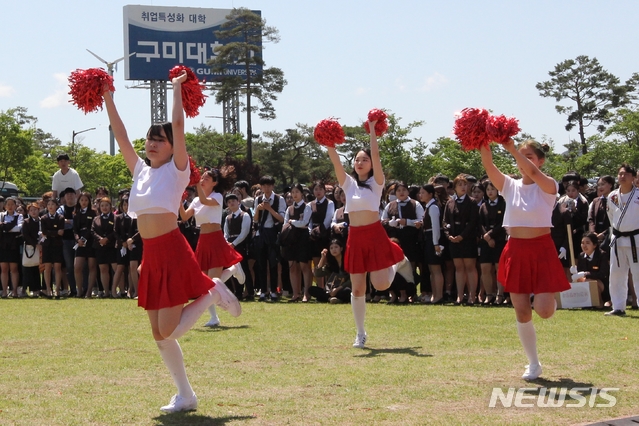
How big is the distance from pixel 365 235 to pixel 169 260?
153 inches

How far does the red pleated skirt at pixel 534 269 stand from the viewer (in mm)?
7281

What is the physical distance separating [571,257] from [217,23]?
70.9 m

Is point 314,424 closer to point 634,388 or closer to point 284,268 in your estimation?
point 634,388

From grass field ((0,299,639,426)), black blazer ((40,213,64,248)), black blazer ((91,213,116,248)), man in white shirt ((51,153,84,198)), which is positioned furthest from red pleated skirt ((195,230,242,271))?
man in white shirt ((51,153,84,198))

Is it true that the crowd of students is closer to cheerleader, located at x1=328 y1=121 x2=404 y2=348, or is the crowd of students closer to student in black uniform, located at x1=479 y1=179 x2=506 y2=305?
student in black uniform, located at x1=479 y1=179 x2=506 y2=305

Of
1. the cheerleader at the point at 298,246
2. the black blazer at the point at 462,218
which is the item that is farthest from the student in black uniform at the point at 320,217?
the black blazer at the point at 462,218

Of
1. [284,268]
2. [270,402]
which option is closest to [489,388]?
[270,402]

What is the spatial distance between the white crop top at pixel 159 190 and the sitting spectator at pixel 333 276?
9092 mm

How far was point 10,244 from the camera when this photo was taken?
739 inches

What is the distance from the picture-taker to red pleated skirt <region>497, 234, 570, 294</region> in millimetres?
7281

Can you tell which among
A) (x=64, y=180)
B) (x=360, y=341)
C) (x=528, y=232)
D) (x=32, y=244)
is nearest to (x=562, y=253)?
(x=360, y=341)

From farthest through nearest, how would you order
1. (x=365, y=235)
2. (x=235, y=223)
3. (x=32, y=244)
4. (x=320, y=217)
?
(x=32, y=244)
(x=320, y=217)
(x=235, y=223)
(x=365, y=235)

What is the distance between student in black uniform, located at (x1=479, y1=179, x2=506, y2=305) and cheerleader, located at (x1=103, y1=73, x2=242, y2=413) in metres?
8.76

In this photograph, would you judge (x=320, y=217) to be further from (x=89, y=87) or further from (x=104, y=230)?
(x=89, y=87)
